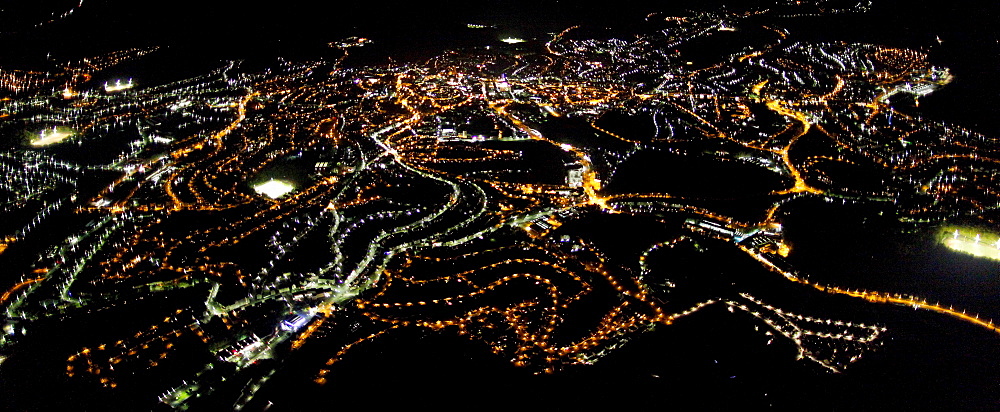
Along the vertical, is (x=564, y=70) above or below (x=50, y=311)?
above

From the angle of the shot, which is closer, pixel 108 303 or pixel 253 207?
pixel 108 303

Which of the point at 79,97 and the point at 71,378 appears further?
the point at 79,97

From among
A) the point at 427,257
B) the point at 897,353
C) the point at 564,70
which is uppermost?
the point at 564,70

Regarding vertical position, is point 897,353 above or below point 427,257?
below

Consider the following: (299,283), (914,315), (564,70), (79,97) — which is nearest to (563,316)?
(299,283)

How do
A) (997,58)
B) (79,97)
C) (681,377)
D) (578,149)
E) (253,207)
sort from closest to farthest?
(681,377), (253,207), (578,149), (79,97), (997,58)

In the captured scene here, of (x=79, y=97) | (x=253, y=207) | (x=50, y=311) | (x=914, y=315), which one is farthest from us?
(x=79, y=97)

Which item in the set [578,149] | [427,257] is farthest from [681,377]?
[578,149]

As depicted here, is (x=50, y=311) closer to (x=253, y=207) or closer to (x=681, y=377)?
(x=253, y=207)

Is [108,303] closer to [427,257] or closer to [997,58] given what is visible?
[427,257]
